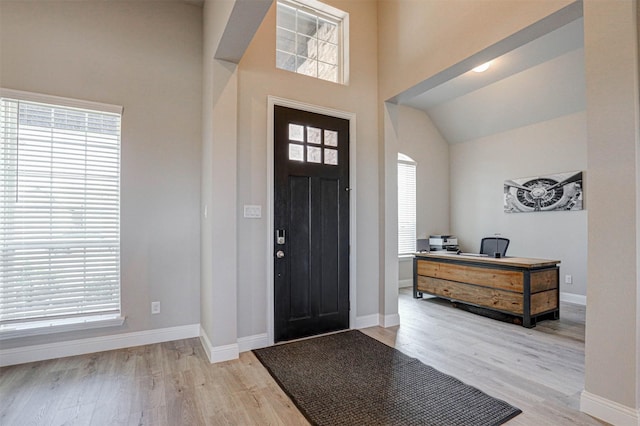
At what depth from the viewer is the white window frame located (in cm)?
605

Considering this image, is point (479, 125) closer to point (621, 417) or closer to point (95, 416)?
point (621, 417)

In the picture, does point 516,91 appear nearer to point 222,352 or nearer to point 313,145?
point 313,145

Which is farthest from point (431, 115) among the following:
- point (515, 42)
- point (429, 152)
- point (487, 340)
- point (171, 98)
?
point (171, 98)

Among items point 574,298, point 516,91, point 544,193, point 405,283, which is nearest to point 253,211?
point 405,283

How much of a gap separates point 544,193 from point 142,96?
229 inches

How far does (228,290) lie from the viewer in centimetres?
283

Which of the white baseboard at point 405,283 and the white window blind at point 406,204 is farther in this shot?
the white window blind at point 406,204

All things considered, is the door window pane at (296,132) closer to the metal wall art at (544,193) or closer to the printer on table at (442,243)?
the printer on table at (442,243)

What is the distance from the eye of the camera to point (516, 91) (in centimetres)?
503

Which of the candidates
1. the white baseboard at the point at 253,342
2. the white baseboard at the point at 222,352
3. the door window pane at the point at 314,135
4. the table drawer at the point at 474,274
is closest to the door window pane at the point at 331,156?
the door window pane at the point at 314,135

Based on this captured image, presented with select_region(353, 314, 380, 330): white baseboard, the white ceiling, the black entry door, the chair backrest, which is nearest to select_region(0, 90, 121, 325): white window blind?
the black entry door

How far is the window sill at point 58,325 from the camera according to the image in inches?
101

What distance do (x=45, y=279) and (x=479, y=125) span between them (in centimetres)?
660

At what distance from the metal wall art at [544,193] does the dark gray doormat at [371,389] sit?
389cm
